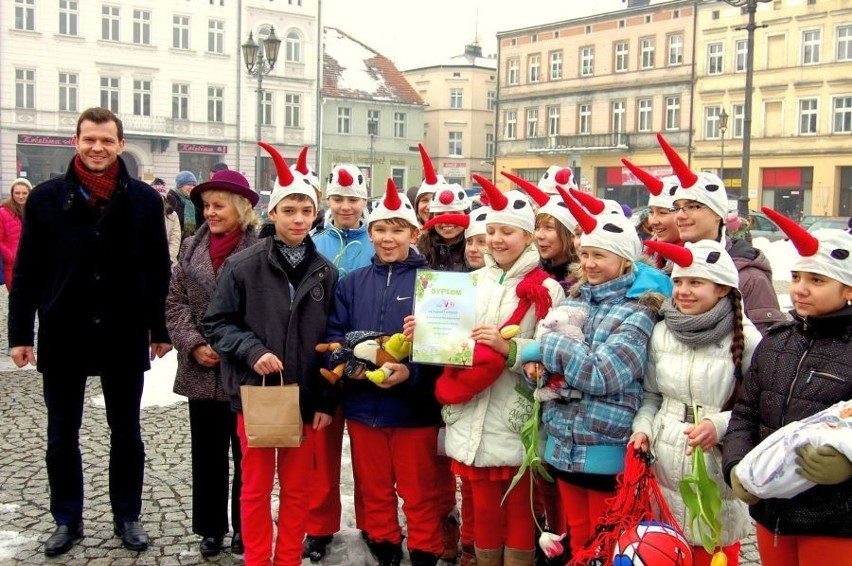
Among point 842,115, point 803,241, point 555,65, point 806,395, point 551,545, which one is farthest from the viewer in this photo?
point 555,65

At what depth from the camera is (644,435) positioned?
3.60 meters

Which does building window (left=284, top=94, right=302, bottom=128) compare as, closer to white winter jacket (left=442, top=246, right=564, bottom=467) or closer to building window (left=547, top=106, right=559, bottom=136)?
building window (left=547, top=106, right=559, bottom=136)

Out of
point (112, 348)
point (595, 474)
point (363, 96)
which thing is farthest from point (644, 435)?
point (363, 96)

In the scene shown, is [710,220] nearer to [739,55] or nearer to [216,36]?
[216,36]

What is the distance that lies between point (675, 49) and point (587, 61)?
595cm

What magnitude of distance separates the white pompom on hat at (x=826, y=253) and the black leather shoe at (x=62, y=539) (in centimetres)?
396

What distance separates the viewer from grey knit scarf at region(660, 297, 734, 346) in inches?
135

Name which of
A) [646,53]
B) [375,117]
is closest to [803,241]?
[646,53]

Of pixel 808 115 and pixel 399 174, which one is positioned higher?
pixel 808 115

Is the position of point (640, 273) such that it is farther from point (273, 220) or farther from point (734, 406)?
point (273, 220)

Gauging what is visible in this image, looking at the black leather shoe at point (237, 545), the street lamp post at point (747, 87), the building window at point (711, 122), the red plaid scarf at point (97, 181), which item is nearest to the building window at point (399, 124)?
the building window at point (711, 122)

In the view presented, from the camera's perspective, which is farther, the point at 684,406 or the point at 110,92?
the point at 110,92

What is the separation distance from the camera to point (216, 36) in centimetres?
4488

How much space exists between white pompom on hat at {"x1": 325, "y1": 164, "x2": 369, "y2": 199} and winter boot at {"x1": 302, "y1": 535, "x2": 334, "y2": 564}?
2111 millimetres
